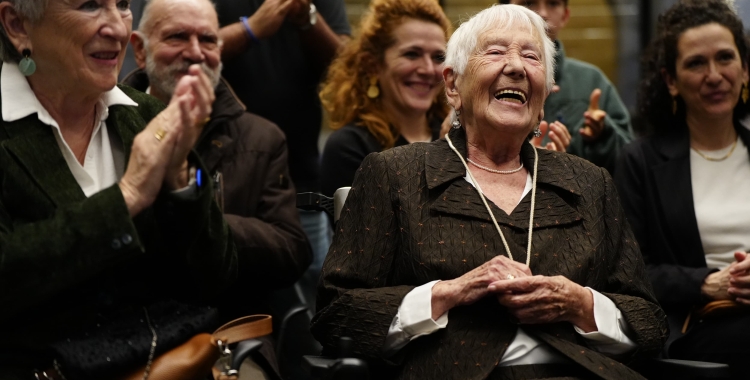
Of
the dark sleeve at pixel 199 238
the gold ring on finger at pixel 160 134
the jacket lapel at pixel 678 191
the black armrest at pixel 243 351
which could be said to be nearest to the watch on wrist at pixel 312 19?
the jacket lapel at pixel 678 191

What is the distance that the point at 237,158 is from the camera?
3.74 m

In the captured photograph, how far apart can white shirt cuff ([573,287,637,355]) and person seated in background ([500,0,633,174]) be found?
1.47 meters

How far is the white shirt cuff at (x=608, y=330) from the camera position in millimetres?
2777

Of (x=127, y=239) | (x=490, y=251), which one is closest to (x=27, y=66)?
(x=127, y=239)

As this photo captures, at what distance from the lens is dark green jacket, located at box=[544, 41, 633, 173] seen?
4.27 metres

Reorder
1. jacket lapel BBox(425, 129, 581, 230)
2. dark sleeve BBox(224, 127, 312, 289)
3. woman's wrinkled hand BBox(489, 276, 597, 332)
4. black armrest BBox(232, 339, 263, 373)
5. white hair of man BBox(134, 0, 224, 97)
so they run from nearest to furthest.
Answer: black armrest BBox(232, 339, 263, 373) < woman's wrinkled hand BBox(489, 276, 597, 332) < jacket lapel BBox(425, 129, 581, 230) < dark sleeve BBox(224, 127, 312, 289) < white hair of man BBox(134, 0, 224, 97)

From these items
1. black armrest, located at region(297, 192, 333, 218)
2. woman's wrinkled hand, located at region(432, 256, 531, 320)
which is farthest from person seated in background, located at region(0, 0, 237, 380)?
woman's wrinkled hand, located at region(432, 256, 531, 320)

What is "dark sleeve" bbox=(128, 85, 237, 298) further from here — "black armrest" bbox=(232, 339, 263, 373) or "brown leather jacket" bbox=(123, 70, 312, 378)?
"brown leather jacket" bbox=(123, 70, 312, 378)

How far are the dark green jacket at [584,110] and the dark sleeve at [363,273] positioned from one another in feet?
5.33

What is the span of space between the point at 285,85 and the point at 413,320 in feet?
6.63

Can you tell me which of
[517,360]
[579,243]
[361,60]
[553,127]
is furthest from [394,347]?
[361,60]

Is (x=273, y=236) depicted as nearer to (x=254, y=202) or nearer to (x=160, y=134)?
(x=254, y=202)

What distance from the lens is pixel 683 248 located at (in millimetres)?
→ 3873

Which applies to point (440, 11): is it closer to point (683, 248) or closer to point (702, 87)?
point (702, 87)
